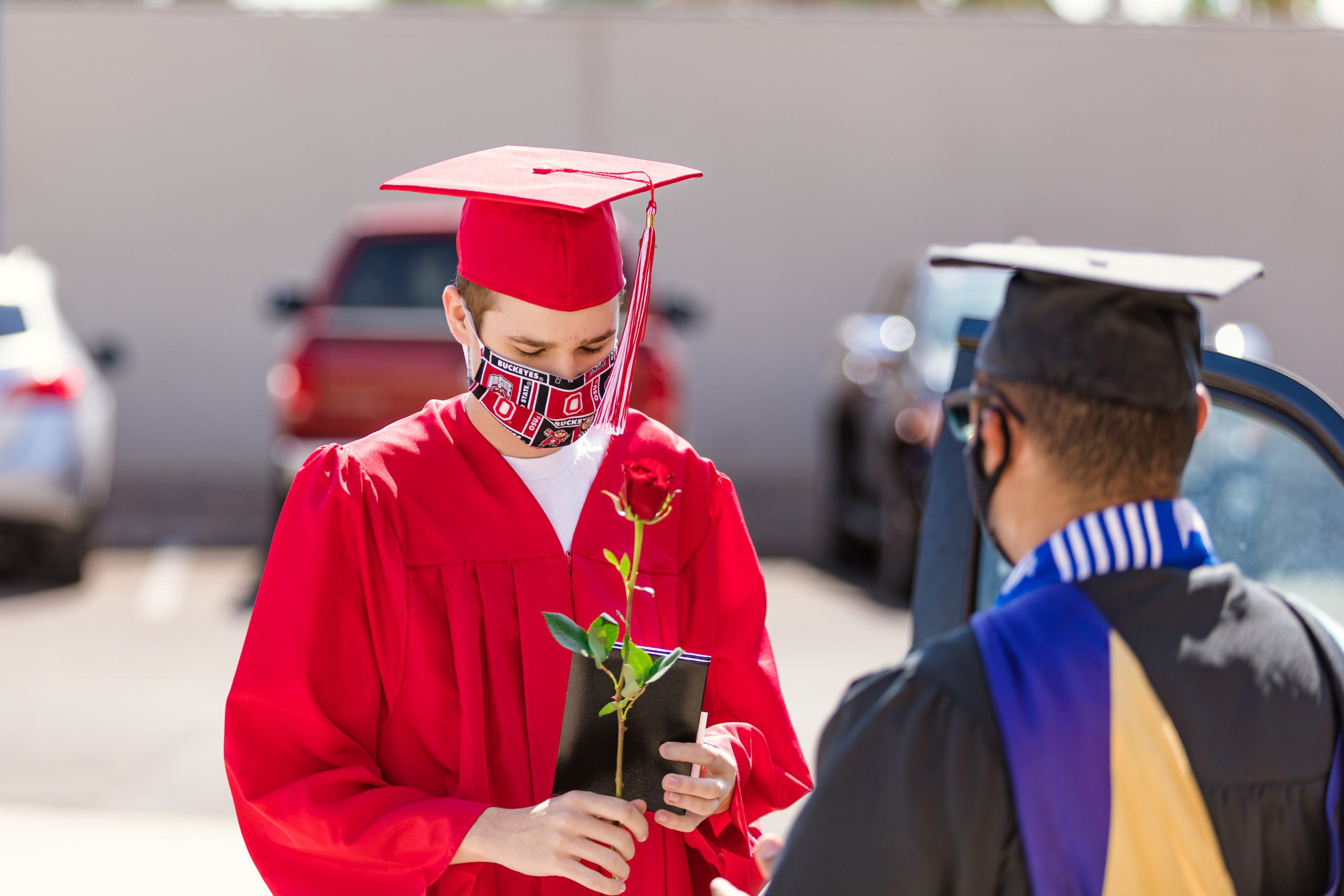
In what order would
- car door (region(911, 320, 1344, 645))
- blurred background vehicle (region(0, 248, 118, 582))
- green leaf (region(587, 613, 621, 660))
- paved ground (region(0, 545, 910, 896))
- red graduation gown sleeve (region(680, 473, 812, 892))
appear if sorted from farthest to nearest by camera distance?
blurred background vehicle (region(0, 248, 118, 582)) → paved ground (region(0, 545, 910, 896)) → car door (region(911, 320, 1344, 645)) → red graduation gown sleeve (region(680, 473, 812, 892)) → green leaf (region(587, 613, 621, 660))

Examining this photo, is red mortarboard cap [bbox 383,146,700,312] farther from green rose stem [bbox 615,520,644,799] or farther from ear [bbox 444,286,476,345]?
green rose stem [bbox 615,520,644,799]

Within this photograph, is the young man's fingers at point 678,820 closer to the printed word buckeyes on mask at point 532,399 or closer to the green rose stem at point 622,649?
the green rose stem at point 622,649

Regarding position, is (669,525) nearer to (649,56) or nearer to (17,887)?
(17,887)

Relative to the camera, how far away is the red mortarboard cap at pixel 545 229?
2271mm

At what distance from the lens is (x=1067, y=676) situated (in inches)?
60.7

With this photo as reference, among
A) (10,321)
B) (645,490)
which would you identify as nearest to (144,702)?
(10,321)

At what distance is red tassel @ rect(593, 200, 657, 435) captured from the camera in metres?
2.40

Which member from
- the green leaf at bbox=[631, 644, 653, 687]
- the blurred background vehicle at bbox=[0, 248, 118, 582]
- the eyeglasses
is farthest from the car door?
the blurred background vehicle at bbox=[0, 248, 118, 582]

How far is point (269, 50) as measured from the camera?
46.5ft

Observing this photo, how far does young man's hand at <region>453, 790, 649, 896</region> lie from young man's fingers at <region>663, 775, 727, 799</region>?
0.05 meters

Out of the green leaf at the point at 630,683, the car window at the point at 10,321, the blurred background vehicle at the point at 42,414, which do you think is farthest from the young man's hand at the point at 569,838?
the car window at the point at 10,321

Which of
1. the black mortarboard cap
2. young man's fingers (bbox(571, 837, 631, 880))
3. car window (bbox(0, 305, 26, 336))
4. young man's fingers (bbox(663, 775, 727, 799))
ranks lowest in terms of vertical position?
car window (bbox(0, 305, 26, 336))

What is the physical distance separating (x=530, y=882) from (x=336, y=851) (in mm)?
289

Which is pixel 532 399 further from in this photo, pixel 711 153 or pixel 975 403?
pixel 711 153
